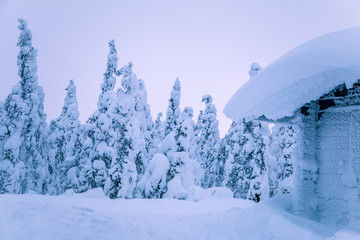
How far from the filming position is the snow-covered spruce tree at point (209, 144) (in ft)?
105

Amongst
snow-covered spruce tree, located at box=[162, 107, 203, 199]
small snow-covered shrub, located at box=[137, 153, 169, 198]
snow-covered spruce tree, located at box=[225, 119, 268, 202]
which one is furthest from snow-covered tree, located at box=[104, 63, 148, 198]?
snow-covered spruce tree, located at box=[225, 119, 268, 202]

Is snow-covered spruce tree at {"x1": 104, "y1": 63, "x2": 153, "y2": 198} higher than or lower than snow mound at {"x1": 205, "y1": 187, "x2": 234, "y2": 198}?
higher

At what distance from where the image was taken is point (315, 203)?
26.6 ft

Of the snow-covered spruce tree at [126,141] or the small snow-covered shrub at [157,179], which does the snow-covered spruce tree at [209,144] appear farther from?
the small snow-covered shrub at [157,179]

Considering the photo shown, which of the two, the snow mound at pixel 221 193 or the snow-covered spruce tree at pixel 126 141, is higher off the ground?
the snow-covered spruce tree at pixel 126 141

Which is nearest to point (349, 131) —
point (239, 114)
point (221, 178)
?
point (239, 114)

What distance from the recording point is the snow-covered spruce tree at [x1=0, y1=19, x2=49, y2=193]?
64.4 feet

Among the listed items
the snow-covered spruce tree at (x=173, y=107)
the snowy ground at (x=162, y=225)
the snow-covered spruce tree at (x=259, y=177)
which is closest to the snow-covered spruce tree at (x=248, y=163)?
the snow-covered spruce tree at (x=259, y=177)

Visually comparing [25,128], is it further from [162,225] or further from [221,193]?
[162,225]

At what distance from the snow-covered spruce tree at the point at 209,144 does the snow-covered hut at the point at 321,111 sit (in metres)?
22.4

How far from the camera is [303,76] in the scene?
282 inches

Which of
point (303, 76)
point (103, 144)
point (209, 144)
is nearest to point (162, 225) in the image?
point (303, 76)

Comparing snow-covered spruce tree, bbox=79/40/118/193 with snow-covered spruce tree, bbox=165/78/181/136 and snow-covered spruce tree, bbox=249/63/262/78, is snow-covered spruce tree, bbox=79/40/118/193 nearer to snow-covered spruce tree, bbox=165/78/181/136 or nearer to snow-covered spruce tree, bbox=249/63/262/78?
snow-covered spruce tree, bbox=165/78/181/136

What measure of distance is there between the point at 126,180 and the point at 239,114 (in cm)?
999
